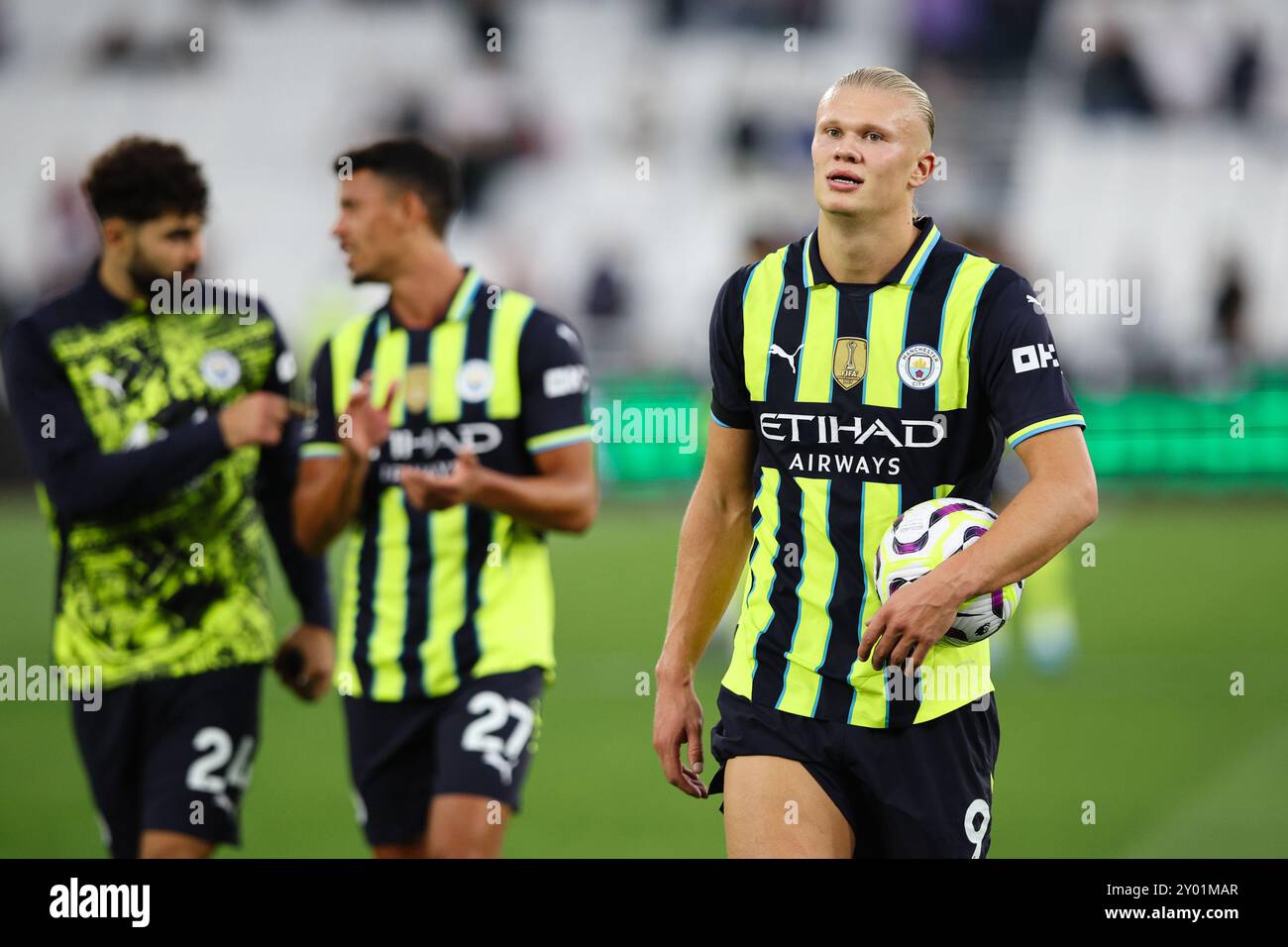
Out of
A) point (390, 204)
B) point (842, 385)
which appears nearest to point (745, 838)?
point (842, 385)

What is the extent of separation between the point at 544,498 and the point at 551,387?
325 mm

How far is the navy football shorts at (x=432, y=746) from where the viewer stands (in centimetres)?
434

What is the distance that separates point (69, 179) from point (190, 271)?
16.7m

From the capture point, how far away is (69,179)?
66.6ft

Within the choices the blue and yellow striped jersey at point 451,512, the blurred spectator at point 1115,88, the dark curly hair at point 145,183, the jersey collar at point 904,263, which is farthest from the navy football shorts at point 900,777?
the blurred spectator at point 1115,88

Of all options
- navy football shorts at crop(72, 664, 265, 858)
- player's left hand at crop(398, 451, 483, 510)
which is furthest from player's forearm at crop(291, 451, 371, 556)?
navy football shorts at crop(72, 664, 265, 858)

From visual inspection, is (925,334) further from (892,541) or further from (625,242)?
(625,242)

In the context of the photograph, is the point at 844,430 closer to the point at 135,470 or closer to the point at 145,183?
the point at 135,470

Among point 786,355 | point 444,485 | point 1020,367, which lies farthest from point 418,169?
point 1020,367

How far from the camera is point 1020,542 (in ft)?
10.4

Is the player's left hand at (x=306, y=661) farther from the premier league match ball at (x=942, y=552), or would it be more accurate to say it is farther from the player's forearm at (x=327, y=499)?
the premier league match ball at (x=942, y=552)

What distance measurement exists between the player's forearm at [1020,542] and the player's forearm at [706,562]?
692 millimetres

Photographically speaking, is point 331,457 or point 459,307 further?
point 459,307

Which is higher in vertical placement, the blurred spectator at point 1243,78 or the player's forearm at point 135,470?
the blurred spectator at point 1243,78
